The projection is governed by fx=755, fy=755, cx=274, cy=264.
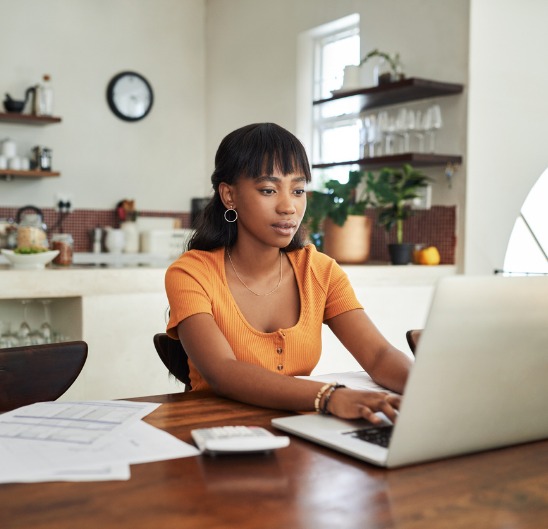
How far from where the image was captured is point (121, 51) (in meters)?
6.23

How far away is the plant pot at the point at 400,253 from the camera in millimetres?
3984

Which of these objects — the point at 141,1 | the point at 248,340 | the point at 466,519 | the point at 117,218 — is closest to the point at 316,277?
the point at 248,340

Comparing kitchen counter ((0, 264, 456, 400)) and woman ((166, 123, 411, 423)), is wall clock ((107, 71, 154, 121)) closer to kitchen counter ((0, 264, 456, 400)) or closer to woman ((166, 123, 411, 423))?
kitchen counter ((0, 264, 456, 400))

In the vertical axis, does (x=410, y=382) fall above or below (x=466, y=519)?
above

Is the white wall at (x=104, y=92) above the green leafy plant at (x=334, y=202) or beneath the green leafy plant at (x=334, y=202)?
above

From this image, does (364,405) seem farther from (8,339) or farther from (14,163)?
(14,163)

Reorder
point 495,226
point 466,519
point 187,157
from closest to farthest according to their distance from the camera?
point 466,519
point 495,226
point 187,157

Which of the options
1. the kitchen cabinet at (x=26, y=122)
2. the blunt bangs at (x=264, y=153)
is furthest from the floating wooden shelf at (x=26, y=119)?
the blunt bangs at (x=264, y=153)

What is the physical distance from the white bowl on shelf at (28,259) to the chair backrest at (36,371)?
155cm

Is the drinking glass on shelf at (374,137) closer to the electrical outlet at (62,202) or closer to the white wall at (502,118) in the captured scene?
the white wall at (502,118)

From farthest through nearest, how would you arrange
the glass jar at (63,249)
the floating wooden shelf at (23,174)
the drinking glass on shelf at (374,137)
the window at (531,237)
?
1. the floating wooden shelf at (23,174)
2. the window at (531,237)
3. the drinking glass on shelf at (374,137)
4. the glass jar at (63,249)

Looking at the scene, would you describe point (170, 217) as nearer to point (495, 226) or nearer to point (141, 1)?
point (141, 1)

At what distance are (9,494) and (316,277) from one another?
1.03 m

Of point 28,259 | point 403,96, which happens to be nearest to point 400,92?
point 403,96
